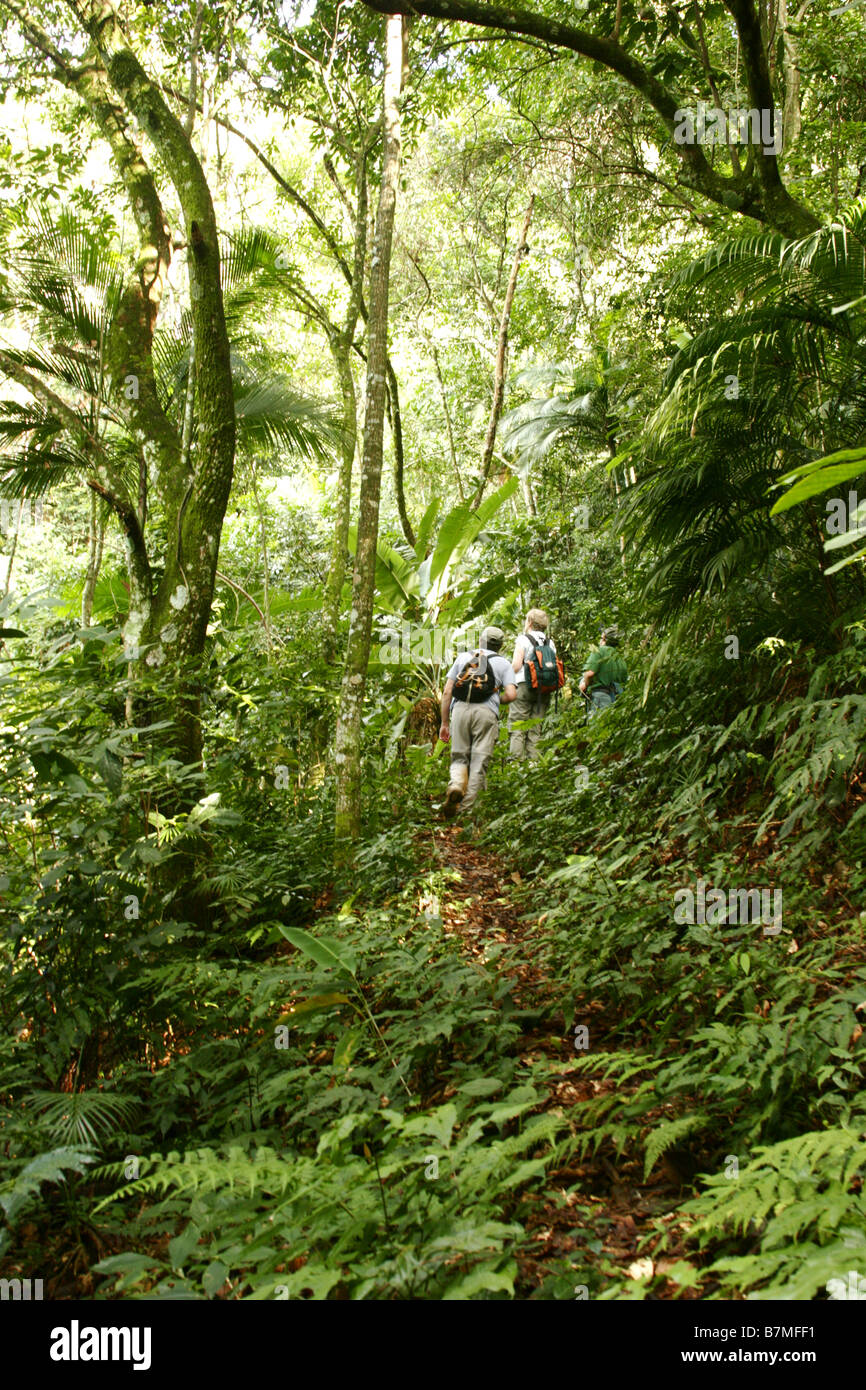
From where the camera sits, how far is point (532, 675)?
29.5 ft

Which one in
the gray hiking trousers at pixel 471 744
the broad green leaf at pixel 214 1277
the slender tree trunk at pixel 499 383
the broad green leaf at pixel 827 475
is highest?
the slender tree trunk at pixel 499 383

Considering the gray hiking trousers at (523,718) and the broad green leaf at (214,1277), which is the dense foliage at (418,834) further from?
the gray hiking trousers at (523,718)

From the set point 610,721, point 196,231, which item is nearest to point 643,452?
point 610,721

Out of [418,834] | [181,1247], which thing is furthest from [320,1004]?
[418,834]

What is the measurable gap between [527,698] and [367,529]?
3525mm

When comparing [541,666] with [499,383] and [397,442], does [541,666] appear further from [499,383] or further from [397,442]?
[499,383]

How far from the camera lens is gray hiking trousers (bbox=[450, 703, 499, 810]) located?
769 centimetres

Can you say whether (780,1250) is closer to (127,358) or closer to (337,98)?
(127,358)

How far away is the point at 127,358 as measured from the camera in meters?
5.66

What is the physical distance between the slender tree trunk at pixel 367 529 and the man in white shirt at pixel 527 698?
9.77 ft

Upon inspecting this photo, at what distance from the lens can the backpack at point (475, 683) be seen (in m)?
7.72

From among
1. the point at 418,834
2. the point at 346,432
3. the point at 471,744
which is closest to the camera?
the point at 418,834

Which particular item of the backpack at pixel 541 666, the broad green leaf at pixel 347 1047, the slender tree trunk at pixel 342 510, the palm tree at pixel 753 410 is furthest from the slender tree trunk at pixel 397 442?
the broad green leaf at pixel 347 1047

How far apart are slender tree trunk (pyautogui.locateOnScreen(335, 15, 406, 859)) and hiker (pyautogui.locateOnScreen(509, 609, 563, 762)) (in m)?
3.00
